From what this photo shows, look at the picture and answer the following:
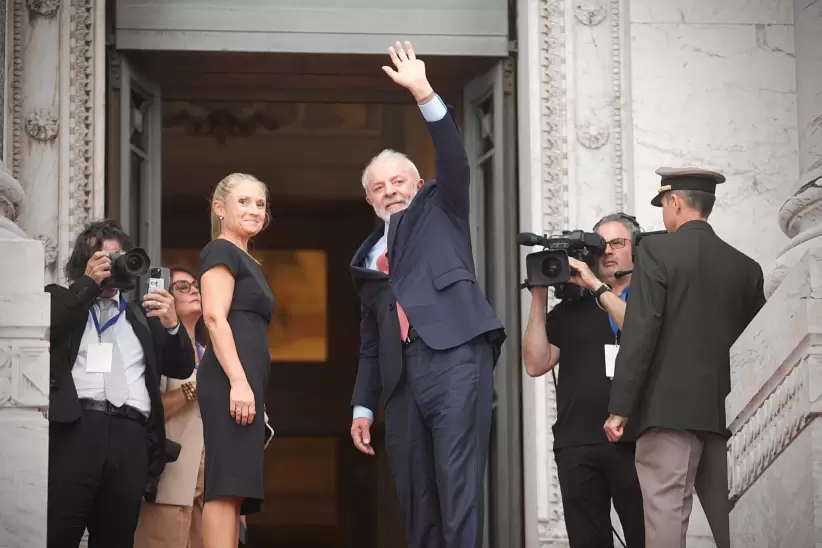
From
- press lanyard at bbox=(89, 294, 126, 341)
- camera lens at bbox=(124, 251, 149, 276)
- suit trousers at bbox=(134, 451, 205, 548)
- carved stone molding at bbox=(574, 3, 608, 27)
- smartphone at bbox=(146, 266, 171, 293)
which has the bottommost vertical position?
suit trousers at bbox=(134, 451, 205, 548)

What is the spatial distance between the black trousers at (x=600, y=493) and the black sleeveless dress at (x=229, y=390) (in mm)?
1392

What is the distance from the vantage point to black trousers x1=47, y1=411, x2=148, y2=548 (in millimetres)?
6227

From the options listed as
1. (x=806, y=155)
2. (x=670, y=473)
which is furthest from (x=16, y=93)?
(x=670, y=473)

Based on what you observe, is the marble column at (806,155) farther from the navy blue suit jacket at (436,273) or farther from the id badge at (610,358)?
the navy blue suit jacket at (436,273)

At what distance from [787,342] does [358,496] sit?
9937 mm

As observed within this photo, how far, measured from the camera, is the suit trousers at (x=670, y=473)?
5.79 metres

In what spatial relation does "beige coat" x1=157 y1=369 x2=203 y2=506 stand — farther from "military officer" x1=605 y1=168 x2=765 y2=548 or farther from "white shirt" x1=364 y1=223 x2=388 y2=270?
"military officer" x1=605 y1=168 x2=765 y2=548

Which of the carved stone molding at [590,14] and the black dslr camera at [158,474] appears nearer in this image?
the black dslr camera at [158,474]

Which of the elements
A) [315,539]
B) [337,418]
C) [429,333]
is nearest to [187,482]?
[429,333]

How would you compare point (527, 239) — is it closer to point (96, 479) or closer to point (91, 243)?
point (91, 243)

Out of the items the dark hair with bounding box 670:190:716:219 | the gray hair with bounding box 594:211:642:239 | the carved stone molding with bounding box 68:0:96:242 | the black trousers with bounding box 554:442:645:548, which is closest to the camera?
the dark hair with bounding box 670:190:716:219

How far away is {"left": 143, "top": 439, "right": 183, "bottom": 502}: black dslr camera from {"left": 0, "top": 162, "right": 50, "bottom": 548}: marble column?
0.87 m

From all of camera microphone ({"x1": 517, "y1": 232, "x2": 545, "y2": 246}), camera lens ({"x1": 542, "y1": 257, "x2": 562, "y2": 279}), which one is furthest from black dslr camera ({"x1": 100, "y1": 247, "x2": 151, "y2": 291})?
camera lens ({"x1": 542, "y1": 257, "x2": 562, "y2": 279})

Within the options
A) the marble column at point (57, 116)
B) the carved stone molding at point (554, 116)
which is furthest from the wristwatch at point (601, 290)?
the marble column at point (57, 116)
